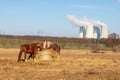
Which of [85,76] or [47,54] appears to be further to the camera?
[47,54]

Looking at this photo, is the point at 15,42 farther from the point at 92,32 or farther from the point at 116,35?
the point at 92,32

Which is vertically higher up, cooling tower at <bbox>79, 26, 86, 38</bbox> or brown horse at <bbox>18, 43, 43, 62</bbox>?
cooling tower at <bbox>79, 26, 86, 38</bbox>

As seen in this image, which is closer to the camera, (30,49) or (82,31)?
(30,49)

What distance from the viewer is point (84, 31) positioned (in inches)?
7008

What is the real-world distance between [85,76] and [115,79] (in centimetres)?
176

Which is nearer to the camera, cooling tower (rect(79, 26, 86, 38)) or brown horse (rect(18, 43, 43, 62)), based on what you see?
brown horse (rect(18, 43, 43, 62))

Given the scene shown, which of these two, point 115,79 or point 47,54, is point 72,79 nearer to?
point 115,79

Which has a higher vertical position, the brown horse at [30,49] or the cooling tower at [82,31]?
the cooling tower at [82,31]

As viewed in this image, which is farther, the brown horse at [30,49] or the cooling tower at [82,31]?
the cooling tower at [82,31]

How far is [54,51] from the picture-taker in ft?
108

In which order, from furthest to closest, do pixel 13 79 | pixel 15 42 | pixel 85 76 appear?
1. pixel 15 42
2. pixel 85 76
3. pixel 13 79

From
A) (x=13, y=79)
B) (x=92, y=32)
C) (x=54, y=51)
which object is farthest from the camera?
(x=92, y=32)

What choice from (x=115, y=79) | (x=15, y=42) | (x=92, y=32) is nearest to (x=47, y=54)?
(x=115, y=79)

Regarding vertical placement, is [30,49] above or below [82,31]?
below
